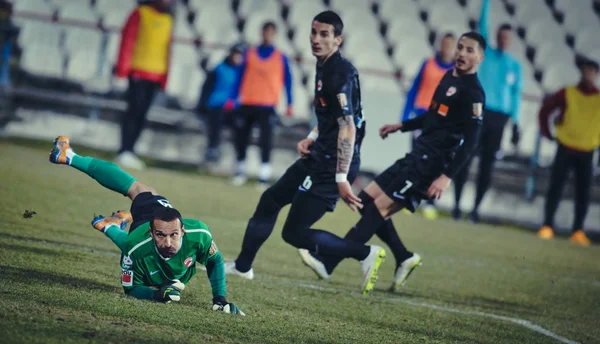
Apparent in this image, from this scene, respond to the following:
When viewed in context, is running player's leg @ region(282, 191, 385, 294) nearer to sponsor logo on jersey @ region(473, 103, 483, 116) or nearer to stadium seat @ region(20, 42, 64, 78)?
sponsor logo on jersey @ region(473, 103, 483, 116)

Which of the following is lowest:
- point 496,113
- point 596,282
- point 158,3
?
point 596,282

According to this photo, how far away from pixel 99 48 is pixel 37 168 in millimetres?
4757

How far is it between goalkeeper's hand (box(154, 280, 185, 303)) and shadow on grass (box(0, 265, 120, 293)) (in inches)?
11.5

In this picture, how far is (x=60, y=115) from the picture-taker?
15.0 meters

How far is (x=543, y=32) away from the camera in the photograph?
1855 centimetres

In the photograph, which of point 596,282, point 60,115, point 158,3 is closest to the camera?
point 596,282

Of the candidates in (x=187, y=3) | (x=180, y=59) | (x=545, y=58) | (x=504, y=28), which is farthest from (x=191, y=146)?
(x=545, y=58)

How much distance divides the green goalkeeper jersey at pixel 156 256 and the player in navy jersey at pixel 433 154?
1.62m

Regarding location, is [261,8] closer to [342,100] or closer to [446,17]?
[446,17]

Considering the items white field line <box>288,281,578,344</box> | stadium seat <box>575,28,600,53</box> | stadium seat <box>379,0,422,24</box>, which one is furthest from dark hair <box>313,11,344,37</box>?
stadium seat <box>575,28,600,53</box>

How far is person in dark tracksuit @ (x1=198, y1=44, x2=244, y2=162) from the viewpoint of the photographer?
14.5 meters

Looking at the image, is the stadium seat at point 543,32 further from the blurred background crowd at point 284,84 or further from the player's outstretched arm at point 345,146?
the player's outstretched arm at point 345,146

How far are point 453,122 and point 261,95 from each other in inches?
268

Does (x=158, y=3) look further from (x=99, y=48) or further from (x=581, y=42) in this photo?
(x=581, y=42)
